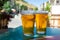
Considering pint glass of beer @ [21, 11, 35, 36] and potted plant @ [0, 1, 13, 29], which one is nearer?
pint glass of beer @ [21, 11, 35, 36]

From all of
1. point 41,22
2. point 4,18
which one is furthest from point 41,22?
point 4,18

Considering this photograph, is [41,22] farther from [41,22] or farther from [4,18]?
[4,18]

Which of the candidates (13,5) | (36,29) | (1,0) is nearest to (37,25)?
(36,29)

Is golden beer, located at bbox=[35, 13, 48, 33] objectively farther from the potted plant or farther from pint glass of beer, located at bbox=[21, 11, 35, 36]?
the potted plant

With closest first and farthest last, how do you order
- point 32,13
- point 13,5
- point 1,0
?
point 32,13 → point 1,0 → point 13,5

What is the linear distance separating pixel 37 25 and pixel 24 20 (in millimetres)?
103

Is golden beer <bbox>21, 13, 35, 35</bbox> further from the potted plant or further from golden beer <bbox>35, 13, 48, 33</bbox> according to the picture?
the potted plant

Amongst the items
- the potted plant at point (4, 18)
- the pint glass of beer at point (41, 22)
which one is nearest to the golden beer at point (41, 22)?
the pint glass of beer at point (41, 22)

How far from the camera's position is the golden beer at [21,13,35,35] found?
3.38ft

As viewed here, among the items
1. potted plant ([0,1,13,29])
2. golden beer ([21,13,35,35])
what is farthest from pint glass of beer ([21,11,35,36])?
potted plant ([0,1,13,29])

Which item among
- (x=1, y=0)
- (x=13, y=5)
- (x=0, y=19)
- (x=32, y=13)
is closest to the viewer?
(x=32, y=13)

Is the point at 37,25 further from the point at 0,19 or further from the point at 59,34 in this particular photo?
the point at 0,19

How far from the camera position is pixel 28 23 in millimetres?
1043

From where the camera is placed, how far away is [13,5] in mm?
3594
